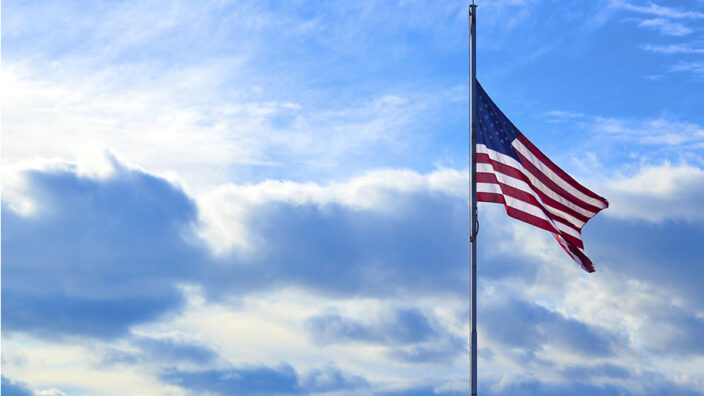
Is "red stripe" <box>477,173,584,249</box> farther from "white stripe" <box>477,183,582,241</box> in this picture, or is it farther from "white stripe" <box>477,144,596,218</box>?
"white stripe" <box>477,144,596,218</box>

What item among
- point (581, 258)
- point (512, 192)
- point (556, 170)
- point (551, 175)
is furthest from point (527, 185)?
point (581, 258)

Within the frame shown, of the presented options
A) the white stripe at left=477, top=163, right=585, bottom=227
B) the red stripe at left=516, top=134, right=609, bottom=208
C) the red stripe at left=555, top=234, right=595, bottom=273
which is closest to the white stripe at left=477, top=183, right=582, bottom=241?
the white stripe at left=477, top=163, right=585, bottom=227

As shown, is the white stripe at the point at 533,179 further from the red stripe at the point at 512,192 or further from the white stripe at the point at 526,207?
the white stripe at the point at 526,207

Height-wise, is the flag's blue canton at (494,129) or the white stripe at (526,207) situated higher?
the flag's blue canton at (494,129)

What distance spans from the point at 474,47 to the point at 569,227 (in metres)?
7.51

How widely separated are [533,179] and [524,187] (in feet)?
2.87

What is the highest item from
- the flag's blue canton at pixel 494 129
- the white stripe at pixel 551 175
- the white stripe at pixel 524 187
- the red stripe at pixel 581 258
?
the flag's blue canton at pixel 494 129

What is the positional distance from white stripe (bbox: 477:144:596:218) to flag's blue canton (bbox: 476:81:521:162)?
0.51ft

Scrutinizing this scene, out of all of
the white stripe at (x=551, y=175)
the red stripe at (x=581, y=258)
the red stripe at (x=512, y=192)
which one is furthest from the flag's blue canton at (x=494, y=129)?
the red stripe at (x=581, y=258)

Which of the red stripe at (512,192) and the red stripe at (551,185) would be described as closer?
the red stripe at (512,192)

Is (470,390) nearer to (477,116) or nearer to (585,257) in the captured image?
(585,257)

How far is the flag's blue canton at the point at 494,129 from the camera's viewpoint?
1422 inches

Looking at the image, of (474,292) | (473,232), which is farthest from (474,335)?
(473,232)

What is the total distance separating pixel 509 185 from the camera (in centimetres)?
3578
